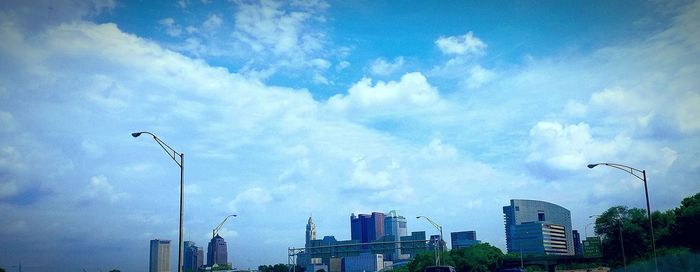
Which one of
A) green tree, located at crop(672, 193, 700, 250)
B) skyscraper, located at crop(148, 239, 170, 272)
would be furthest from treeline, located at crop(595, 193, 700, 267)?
skyscraper, located at crop(148, 239, 170, 272)

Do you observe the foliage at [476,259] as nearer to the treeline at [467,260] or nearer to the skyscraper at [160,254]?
the treeline at [467,260]

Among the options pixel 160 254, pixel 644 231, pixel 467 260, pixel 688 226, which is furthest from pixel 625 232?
pixel 160 254

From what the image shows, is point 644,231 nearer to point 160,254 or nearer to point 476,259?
point 476,259

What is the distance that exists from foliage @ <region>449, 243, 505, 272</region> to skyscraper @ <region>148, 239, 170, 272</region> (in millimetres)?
80616

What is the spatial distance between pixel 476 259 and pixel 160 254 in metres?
87.9

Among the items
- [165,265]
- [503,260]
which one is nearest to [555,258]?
[503,260]

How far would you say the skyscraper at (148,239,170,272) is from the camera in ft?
563

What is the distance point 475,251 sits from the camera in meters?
153

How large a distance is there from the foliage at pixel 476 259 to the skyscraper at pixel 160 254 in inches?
3174

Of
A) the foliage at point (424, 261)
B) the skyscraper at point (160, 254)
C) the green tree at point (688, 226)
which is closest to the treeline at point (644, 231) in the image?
the green tree at point (688, 226)

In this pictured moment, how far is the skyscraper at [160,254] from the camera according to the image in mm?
171625

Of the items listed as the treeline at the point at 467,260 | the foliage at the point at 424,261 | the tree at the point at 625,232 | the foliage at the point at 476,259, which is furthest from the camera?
the foliage at the point at 476,259

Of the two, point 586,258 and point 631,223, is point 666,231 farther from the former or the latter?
point 586,258

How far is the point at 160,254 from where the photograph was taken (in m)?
173
